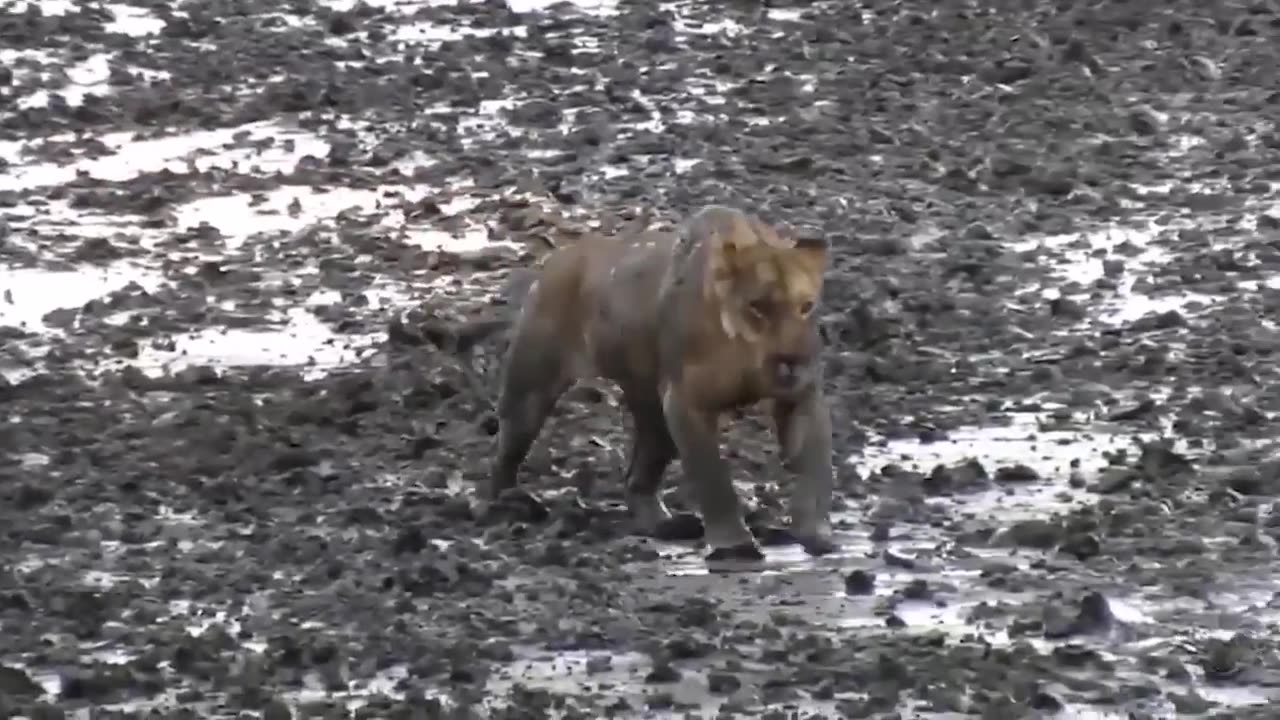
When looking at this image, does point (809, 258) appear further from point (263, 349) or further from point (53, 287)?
point (53, 287)

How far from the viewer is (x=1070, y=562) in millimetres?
7965

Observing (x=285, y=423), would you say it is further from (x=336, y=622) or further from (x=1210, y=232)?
(x=1210, y=232)

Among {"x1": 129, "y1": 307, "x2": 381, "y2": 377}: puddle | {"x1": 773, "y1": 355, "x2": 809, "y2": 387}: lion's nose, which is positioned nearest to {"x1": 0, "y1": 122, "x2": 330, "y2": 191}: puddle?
{"x1": 129, "y1": 307, "x2": 381, "y2": 377}: puddle

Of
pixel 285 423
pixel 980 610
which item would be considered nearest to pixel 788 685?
pixel 980 610

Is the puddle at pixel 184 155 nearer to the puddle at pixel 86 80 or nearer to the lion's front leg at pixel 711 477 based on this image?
the puddle at pixel 86 80

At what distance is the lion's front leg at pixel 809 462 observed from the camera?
8.01 m

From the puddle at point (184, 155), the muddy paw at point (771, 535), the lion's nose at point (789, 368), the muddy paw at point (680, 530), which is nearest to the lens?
the lion's nose at point (789, 368)

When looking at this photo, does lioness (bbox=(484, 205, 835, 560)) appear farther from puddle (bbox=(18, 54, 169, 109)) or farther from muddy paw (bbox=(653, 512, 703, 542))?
puddle (bbox=(18, 54, 169, 109))

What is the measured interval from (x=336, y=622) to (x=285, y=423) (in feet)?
7.79

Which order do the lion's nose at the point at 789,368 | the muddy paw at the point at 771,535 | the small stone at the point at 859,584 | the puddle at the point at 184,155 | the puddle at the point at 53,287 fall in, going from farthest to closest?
the puddle at the point at 184,155 < the puddle at the point at 53,287 < the muddy paw at the point at 771,535 < the lion's nose at the point at 789,368 < the small stone at the point at 859,584

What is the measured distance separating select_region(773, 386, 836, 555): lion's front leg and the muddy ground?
0.35ft

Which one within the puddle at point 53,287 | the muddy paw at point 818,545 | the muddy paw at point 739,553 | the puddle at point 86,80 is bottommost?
the puddle at point 86,80

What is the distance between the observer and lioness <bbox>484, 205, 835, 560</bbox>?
7902mm

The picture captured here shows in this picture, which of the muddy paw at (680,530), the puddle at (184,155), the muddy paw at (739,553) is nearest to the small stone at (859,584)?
the muddy paw at (739,553)
